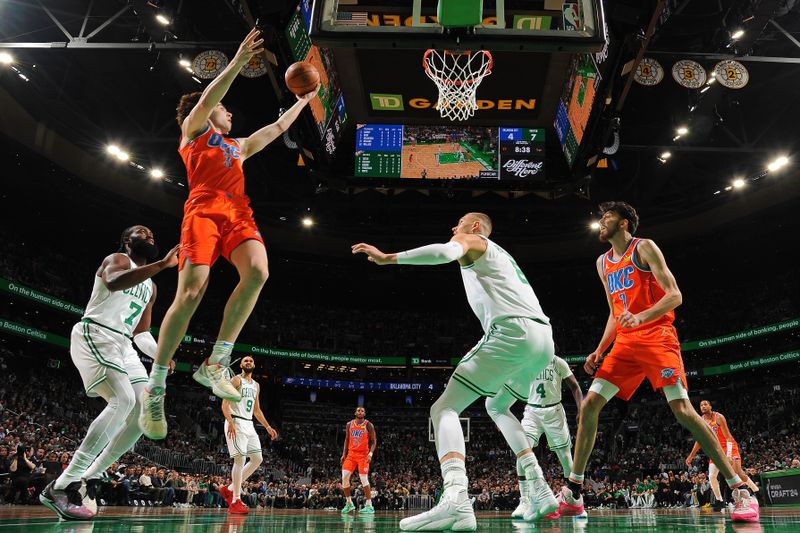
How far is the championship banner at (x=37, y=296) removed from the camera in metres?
22.1

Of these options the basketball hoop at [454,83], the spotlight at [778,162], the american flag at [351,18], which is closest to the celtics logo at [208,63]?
the basketball hoop at [454,83]

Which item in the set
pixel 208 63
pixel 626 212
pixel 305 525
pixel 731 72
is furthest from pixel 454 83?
pixel 305 525

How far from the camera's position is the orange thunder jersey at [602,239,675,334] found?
5617mm

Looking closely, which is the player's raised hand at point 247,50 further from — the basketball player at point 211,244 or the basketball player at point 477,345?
the basketball player at point 477,345

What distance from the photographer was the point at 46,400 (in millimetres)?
22359

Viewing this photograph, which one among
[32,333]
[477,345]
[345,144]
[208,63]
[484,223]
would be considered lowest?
[477,345]

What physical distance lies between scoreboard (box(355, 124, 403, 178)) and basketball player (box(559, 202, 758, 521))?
6985 mm

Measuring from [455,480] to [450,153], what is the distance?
961cm

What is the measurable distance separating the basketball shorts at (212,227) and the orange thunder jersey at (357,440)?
28.4 feet

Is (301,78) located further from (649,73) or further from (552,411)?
(649,73)

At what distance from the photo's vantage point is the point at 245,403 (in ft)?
32.1

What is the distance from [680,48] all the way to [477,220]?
43.3 feet

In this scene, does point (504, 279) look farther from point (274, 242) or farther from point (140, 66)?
point (274, 242)

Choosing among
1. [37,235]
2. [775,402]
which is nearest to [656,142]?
[775,402]
